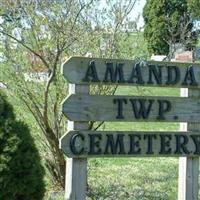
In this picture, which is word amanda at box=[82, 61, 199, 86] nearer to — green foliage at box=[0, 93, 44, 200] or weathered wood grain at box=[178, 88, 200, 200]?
weathered wood grain at box=[178, 88, 200, 200]

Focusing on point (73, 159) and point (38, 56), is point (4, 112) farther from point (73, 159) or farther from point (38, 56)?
point (38, 56)

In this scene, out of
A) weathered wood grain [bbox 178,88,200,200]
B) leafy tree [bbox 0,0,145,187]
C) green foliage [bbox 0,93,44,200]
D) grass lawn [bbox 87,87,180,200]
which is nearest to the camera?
green foliage [bbox 0,93,44,200]

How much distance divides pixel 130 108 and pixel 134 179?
3.56 metres

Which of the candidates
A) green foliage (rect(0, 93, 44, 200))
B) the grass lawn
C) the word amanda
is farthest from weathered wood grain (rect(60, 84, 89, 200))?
the grass lawn

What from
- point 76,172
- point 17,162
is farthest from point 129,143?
point 17,162

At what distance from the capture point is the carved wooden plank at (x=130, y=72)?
5.57 meters

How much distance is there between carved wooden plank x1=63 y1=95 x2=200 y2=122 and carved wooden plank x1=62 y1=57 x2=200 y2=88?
0.50 feet

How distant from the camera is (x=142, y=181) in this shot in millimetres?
9031

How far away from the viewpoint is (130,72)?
228 inches

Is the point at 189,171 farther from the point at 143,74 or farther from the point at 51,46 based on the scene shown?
the point at 51,46

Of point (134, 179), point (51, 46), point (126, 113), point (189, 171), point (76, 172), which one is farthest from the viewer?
point (134, 179)

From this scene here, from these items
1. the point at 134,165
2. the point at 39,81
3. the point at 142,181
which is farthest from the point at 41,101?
the point at 134,165

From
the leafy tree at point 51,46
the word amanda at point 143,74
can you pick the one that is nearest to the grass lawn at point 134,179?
the leafy tree at point 51,46

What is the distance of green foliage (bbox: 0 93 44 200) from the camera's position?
179 inches
